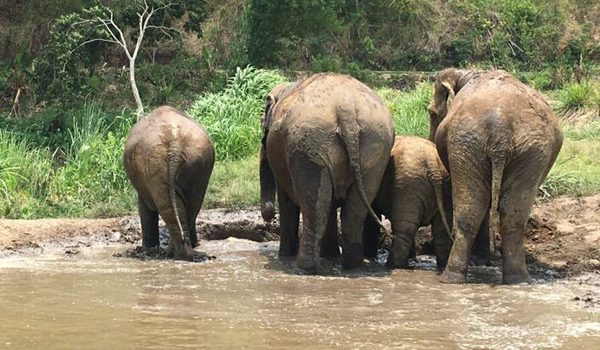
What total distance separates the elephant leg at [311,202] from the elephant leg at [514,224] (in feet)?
5.29

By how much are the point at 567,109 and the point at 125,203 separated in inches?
321

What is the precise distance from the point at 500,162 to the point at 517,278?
1047mm

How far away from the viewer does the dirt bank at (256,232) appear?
10.6m

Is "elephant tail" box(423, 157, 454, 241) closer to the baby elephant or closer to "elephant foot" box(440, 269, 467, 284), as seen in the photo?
the baby elephant

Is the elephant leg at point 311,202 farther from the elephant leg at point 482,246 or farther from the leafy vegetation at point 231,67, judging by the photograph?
the leafy vegetation at point 231,67

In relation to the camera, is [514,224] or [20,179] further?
[20,179]

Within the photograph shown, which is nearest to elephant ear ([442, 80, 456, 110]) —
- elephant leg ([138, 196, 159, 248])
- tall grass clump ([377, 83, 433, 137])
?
elephant leg ([138, 196, 159, 248])

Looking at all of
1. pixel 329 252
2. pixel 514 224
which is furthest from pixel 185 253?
pixel 514 224

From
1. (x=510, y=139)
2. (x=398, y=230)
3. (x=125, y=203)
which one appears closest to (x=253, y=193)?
(x=125, y=203)

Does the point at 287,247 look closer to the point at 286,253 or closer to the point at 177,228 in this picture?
the point at 286,253

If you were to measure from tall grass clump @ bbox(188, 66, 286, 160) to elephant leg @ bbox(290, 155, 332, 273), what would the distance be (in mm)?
6313

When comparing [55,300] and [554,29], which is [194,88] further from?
[55,300]

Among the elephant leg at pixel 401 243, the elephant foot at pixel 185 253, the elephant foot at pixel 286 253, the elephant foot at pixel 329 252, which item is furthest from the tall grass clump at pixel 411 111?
the elephant foot at pixel 185 253

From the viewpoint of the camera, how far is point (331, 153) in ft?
31.9
